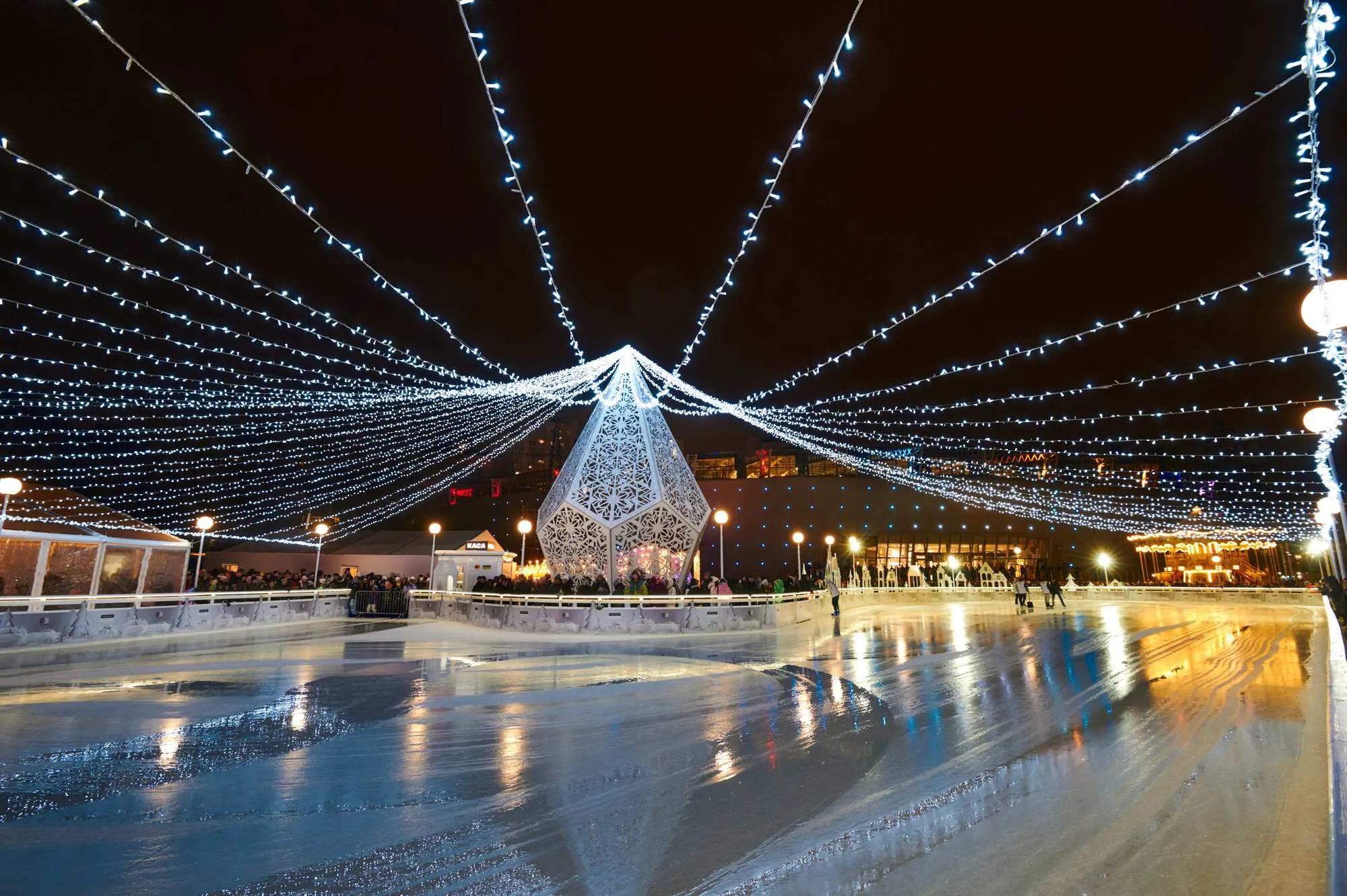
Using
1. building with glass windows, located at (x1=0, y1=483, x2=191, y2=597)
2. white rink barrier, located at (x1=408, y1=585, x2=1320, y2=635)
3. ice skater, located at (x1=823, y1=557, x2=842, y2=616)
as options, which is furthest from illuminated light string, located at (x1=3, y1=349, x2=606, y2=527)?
ice skater, located at (x1=823, y1=557, x2=842, y2=616)

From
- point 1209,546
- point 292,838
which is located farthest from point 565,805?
point 1209,546

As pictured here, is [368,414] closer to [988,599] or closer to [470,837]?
[470,837]

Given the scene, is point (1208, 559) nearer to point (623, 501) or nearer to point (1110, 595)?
point (1110, 595)

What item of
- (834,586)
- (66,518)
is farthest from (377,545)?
(834,586)

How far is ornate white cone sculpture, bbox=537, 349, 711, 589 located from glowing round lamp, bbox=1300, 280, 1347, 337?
12026 mm

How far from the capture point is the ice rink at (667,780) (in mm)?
2680

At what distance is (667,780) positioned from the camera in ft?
12.8

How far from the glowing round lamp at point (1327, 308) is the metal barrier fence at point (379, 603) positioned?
21.4 m

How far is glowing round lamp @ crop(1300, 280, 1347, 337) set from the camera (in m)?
3.99

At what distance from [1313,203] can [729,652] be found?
8.59m

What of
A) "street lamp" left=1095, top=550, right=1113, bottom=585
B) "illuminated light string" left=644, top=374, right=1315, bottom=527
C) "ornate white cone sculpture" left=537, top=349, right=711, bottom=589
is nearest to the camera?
"ornate white cone sculpture" left=537, top=349, right=711, bottom=589

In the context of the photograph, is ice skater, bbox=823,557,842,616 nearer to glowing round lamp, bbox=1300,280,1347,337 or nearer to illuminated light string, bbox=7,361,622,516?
illuminated light string, bbox=7,361,622,516

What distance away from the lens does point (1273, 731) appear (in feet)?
15.7

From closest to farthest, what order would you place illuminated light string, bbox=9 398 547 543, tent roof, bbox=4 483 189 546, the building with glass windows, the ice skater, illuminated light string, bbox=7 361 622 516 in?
the ice skater < illuminated light string, bbox=7 361 622 516 < the building with glass windows < tent roof, bbox=4 483 189 546 < illuminated light string, bbox=9 398 547 543
